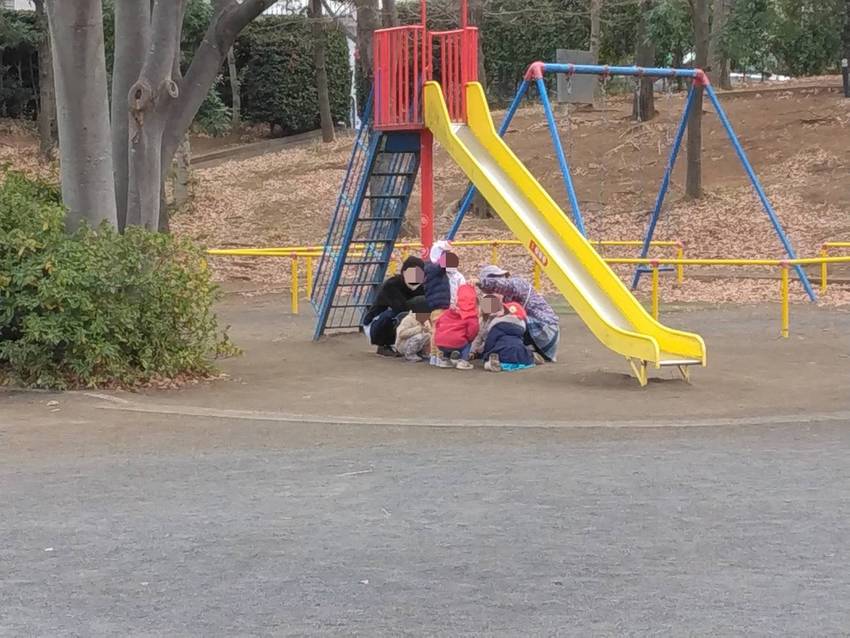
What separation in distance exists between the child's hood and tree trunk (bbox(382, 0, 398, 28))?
11.5 m

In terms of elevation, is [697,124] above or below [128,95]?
below

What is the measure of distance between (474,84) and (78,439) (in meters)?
6.33

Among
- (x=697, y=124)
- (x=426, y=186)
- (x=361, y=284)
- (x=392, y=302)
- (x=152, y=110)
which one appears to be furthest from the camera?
(x=697, y=124)

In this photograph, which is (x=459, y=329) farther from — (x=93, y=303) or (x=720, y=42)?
(x=720, y=42)

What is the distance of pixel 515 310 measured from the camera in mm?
11461

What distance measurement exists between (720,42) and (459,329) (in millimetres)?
19792

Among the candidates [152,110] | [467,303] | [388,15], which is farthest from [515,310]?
[388,15]

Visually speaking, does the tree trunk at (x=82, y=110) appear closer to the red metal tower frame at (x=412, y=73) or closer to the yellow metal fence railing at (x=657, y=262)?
the yellow metal fence railing at (x=657, y=262)

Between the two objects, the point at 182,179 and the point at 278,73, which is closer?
the point at 182,179

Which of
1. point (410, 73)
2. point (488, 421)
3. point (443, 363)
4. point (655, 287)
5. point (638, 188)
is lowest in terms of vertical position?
point (443, 363)

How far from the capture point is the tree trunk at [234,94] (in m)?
35.5

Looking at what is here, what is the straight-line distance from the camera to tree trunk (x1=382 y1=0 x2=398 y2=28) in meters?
21.9

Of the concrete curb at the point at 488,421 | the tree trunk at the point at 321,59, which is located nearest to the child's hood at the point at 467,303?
the concrete curb at the point at 488,421

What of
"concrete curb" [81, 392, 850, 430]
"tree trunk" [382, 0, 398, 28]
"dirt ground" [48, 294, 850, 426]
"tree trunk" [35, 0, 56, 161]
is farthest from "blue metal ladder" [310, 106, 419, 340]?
"tree trunk" [35, 0, 56, 161]
